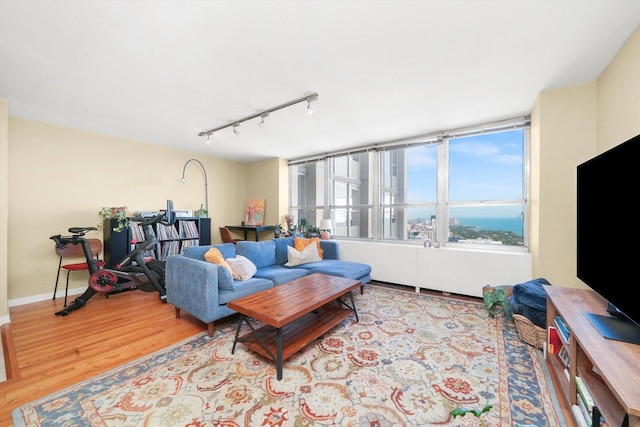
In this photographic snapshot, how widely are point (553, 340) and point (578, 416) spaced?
0.68m

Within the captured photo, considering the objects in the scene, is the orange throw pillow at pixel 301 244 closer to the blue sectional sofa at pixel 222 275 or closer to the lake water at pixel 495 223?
the blue sectional sofa at pixel 222 275

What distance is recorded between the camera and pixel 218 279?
255 centimetres

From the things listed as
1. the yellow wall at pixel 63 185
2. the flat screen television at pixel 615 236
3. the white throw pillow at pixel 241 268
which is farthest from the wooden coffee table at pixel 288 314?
the yellow wall at pixel 63 185

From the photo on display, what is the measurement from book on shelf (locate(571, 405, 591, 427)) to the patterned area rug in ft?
0.43

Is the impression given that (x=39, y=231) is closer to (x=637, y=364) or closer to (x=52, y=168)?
(x=52, y=168)

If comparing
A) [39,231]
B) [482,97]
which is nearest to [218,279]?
[39,231]

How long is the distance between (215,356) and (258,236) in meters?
3.65

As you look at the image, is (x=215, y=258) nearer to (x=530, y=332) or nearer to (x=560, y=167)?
(x=530, y=332)

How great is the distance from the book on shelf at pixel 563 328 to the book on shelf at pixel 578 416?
375 millimetres

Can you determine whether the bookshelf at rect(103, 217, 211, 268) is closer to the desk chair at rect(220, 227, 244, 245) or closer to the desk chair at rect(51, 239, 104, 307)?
the desk chair at rect(51, 239, 104, 307)

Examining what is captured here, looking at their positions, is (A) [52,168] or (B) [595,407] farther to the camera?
(A) [52,168]

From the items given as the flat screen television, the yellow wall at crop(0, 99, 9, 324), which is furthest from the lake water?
the yellow wall at crop(0, 99, 9, 324)

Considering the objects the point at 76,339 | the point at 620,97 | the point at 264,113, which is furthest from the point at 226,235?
the point at 620,97

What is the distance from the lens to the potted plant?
369 cm
